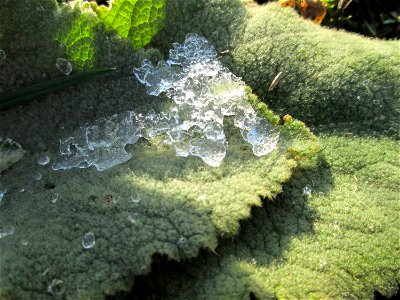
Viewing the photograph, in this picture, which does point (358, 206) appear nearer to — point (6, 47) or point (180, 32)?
point (180, 32)

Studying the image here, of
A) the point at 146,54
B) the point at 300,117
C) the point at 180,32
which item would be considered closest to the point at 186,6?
the point at 180,32

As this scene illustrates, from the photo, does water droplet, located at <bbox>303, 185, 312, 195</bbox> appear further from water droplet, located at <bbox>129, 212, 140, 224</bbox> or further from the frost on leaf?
water droplet, located at <bbox>129, 212, 140, 224</bbox>

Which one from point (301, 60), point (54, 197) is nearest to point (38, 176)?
point (54, 197)

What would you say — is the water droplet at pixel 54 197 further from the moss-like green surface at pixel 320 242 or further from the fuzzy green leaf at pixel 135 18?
the fuzzy green leaf at pixel 135 18

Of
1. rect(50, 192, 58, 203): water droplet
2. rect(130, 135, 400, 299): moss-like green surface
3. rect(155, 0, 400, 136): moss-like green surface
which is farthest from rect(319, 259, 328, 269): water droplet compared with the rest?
rect(50, 192, 58, 203): water droplet

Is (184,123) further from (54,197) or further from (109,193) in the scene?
(54,197)

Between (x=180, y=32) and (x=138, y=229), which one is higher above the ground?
(x=180, y=32)
